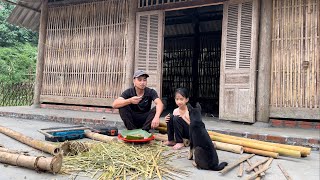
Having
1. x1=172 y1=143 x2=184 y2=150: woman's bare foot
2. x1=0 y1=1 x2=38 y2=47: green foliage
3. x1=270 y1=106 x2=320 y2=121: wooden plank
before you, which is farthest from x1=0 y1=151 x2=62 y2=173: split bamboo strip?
x1=0 y1=1 x2=38 y2=47: green foliage

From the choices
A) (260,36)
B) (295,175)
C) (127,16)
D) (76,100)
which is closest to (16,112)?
(76,100)

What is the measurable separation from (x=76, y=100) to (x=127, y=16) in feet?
9.33

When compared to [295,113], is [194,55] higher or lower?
higher

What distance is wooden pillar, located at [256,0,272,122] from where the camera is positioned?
5.72 metres

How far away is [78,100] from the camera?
8062 millimetres

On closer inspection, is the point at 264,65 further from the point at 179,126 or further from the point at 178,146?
the point at 178,146

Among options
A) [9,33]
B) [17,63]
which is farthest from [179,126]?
[9,33]

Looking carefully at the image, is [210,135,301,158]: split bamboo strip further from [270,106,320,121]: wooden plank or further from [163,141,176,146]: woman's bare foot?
[270,106,320,121]: wooden plank

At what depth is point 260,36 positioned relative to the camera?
19.3 feet

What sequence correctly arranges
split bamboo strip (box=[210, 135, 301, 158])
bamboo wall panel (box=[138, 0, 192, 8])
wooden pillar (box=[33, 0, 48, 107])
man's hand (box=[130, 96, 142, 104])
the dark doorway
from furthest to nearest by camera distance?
the dark doorway
wooden pillar (box=[33, 0, 48, 107])
bamboo wall panel (box=[138, 0, 192, 8])
man's hand (box=[130, 96, 142, 104])
split bamboo strip (box=[210, 135, 301, 158])

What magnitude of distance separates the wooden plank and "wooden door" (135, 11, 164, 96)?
9.10 ft

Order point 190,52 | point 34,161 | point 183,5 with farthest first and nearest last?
1. point 190,52
2. point 183,5
3. point 34,161

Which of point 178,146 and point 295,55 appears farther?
point 295,55

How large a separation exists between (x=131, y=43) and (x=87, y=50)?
61.0 inches
